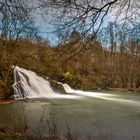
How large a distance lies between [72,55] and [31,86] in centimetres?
2295

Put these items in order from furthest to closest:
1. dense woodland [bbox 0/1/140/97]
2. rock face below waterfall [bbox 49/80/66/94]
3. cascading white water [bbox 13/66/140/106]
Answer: rock face below waterfall [bbox 49/80/66/94]
cascading white water [bbox 13/66/140/106]
dense woodland [bbox 0/1/140/97]

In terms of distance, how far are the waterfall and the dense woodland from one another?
599mm

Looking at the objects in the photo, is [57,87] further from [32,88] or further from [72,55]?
[72,55]

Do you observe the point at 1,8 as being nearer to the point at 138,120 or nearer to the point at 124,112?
the point at 138,120

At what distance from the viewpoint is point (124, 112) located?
58.9 ft

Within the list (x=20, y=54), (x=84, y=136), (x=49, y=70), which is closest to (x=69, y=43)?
(x=84, y=136)

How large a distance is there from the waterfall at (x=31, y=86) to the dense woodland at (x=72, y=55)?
0.60 meters

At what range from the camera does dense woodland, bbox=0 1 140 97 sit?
604 cm

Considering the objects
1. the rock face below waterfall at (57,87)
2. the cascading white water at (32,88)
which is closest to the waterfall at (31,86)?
the cascading white water at (32,88)

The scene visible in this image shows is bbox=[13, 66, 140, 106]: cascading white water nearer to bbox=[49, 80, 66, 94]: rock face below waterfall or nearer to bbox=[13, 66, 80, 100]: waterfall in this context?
bbox=[13, 66, 80, 100]: waterfall

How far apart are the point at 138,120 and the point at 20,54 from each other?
23.2 metres

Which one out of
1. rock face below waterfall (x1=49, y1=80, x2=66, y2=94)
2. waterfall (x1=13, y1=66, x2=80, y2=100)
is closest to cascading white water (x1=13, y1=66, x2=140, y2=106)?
waterfall (x1=13, y1=66, x2=80, y2=100)

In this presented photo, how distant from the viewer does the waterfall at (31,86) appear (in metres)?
26.6

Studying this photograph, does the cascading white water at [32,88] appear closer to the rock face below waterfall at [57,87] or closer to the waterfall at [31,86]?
Answer: the waterfall at [31,86]
